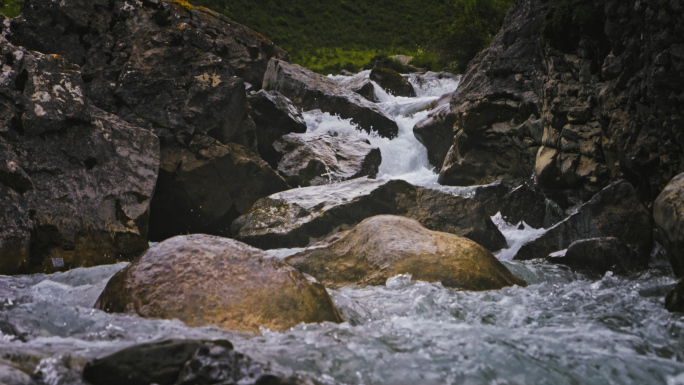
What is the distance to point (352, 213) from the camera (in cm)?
846

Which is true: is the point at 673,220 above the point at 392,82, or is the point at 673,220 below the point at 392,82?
below

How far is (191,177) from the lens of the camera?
918 cm

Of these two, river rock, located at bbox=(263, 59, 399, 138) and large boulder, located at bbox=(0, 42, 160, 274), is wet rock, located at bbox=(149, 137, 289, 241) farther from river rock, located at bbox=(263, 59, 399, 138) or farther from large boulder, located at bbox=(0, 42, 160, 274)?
river rock, located at bbox=(263, 59, 399, 138)

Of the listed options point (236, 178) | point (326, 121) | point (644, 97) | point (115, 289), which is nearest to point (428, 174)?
point (326, 121)

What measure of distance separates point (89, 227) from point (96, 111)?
2138mm

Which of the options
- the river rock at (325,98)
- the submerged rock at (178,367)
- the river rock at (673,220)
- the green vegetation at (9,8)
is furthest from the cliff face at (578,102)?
the green vegetation at (9,8)

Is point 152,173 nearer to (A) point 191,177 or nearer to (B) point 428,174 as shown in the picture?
(A) point 191,177

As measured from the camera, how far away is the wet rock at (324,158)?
11.6 m

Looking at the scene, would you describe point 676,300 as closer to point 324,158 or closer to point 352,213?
point 352,213

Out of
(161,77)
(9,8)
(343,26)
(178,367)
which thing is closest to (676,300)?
(178,367)

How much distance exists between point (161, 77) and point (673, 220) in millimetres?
9171

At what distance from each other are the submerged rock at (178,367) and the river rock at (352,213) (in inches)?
224

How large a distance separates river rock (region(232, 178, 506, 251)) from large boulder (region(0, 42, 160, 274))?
6.48 ft

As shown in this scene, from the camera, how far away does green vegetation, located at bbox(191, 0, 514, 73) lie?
3800 cm
